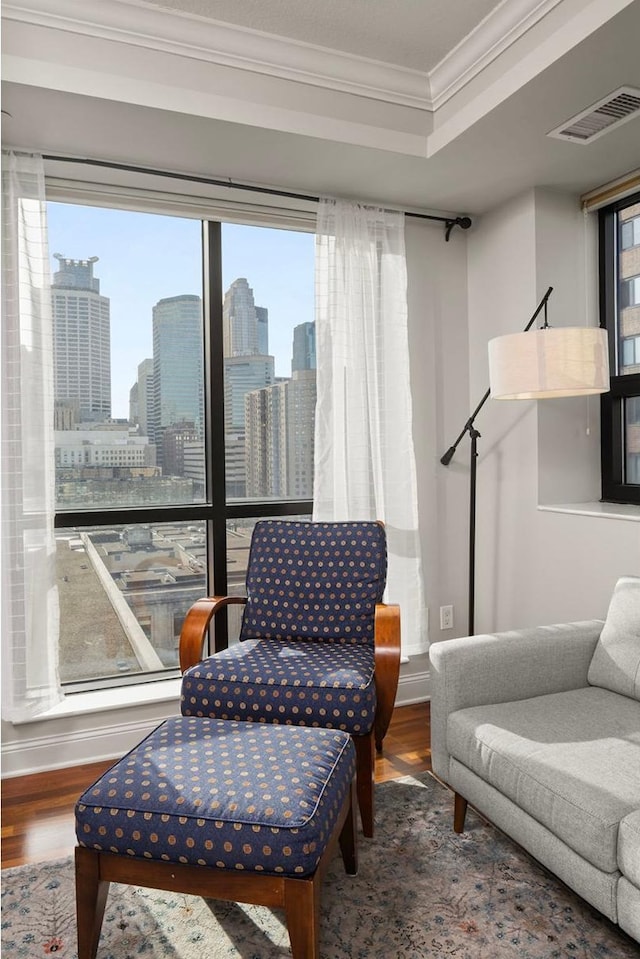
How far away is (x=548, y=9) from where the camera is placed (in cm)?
212

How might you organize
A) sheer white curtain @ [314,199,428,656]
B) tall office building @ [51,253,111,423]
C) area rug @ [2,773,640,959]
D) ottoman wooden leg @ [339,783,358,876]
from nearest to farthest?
area rug @ [2,773,640,959], ottoman wooden leg @ [339,783,358,876], tall office building @ [51,253,111,423], sheer white curtain @ [314,199,428,656]

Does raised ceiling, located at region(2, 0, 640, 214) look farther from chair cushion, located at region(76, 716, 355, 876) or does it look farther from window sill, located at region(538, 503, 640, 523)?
chair cushion, located at region(76, 716, 355, 876)

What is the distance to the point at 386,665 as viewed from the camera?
2203 mm

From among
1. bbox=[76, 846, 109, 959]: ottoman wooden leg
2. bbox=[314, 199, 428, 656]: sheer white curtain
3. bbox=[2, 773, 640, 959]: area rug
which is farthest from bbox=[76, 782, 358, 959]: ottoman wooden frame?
bbox=[314, 199, 428, 656]: sheer white curtain

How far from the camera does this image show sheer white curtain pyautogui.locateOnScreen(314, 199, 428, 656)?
121 inches

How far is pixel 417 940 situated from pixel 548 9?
2.67m

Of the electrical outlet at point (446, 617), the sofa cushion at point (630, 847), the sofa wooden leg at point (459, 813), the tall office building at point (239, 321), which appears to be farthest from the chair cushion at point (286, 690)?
the tall office building at point (239, 321)

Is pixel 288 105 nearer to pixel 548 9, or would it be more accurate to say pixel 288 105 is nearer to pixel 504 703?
pixel 548 9

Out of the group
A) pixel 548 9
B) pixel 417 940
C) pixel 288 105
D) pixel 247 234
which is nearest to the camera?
pixel 417 940

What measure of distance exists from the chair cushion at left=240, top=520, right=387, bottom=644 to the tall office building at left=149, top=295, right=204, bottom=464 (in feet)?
2.33

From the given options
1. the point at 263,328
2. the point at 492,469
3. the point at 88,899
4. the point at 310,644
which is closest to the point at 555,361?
the point at 492,469

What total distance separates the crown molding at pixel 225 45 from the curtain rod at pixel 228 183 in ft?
1.59

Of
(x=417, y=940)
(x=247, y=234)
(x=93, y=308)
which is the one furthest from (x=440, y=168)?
(x=417, y=940)

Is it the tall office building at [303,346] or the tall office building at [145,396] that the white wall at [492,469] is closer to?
the tall office building at [303,346]
